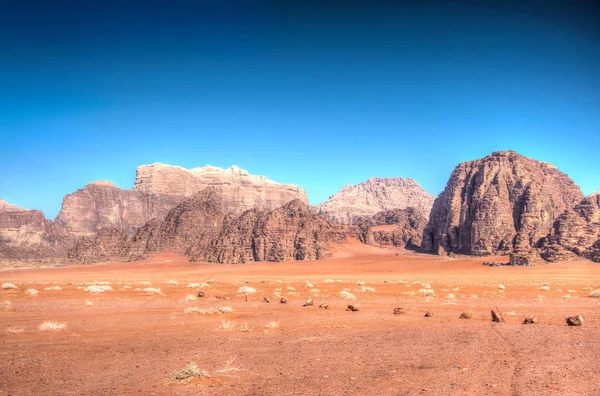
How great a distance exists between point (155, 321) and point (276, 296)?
32.8 feet

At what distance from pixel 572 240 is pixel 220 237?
64.0 metres

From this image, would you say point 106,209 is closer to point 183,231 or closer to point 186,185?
point 186,185

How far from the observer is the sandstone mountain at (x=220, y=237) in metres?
83.4

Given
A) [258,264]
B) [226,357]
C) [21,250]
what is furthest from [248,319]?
[21,250]

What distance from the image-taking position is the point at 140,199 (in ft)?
561

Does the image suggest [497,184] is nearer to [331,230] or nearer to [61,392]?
[331,230]

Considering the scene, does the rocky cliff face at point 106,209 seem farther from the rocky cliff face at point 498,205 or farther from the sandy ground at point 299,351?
the sandy ground at point 299,351

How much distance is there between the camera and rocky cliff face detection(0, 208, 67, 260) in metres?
114

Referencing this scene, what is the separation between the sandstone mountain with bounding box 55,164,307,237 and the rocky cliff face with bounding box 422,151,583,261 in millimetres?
95180

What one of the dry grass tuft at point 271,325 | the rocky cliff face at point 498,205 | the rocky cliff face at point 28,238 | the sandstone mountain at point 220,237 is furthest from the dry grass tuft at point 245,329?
the rocky cliff face at point 28,238

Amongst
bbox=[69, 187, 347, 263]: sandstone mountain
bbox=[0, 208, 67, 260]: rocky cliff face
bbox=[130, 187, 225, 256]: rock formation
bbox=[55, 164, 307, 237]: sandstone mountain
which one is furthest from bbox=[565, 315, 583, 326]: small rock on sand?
bbox=[55, 164, 307, 237]: sandstone mountain

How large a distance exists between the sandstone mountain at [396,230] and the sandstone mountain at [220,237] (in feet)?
28.3

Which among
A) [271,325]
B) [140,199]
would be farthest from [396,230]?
[271,325]

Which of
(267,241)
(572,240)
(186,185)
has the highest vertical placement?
(186,185)
